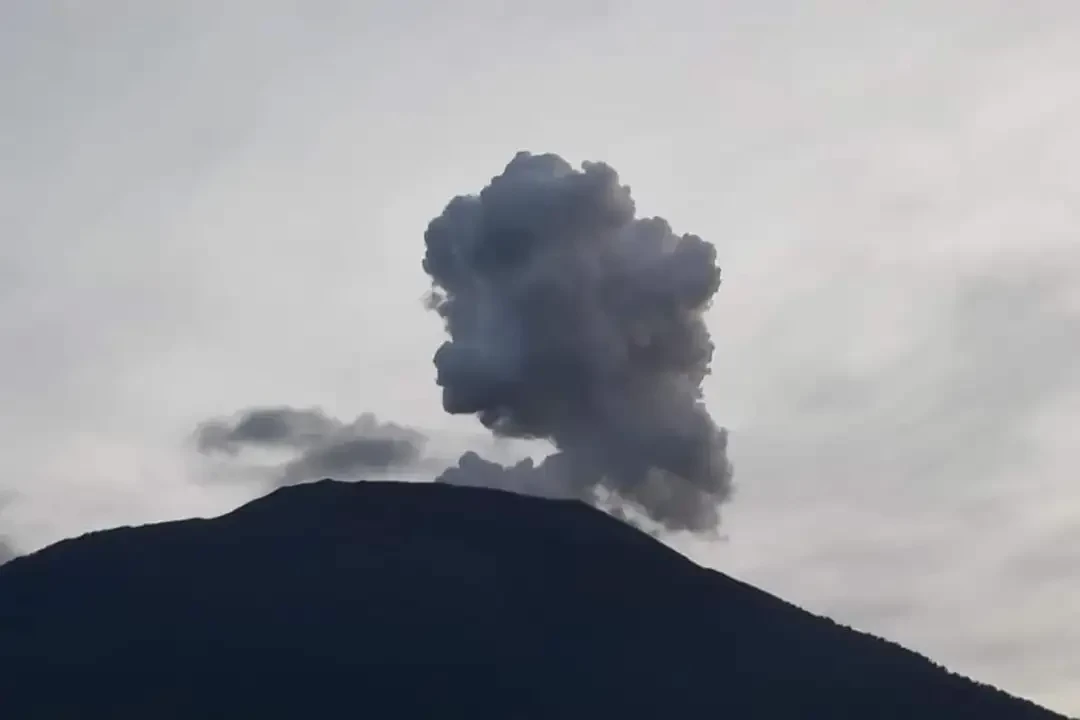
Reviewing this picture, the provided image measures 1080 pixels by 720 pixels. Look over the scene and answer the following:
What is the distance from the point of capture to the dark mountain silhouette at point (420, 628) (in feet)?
293

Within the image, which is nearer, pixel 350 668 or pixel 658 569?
pixel 350 668

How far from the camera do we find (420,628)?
320 feet

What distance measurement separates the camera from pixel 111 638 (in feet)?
312

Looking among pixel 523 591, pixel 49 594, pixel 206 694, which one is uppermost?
pixel 523 591

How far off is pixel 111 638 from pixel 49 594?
33.7 feet

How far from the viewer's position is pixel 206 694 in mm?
87562

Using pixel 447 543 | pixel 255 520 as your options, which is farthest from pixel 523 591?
pixel 255 520

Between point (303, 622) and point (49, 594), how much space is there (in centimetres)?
2005

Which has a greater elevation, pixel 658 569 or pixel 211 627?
pixel 658 569

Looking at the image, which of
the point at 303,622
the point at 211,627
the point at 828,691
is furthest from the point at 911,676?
the point at 211,627

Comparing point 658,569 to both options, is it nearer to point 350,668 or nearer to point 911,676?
point 911,676

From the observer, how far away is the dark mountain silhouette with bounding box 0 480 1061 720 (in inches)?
3511

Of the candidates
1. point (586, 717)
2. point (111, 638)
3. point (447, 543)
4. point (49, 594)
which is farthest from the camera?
point (447, 543)

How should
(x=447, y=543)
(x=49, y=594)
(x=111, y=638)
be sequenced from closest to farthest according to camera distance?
(x=111, y=638) → (x=49, y=594) → (x=447, y=543)
